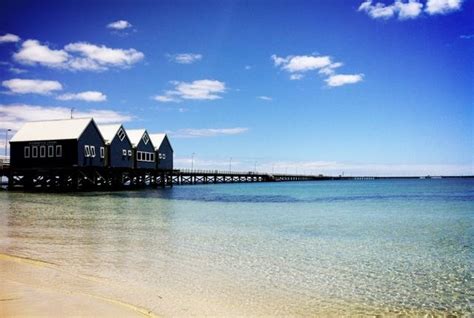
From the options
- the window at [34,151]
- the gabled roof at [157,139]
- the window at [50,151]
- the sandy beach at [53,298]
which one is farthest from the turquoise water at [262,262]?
the gabled roof at [157,139]

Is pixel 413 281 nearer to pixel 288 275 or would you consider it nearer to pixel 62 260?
pixel 288 275

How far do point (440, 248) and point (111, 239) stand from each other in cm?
1008

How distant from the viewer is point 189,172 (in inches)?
3529

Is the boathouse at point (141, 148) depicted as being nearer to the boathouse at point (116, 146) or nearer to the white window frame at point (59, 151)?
the boathouse at point (116, 146)

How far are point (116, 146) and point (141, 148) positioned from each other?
6562mm

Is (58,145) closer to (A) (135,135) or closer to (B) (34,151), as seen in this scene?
(B) (34,151)

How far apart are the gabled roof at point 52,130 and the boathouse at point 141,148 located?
10.3m

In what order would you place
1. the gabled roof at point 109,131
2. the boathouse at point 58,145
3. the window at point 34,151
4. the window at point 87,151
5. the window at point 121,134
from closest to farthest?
1. the boathouse at point 58,145
2. the window at point 87,151
3. the window at point 34,151
4. the gabled roof at point 109,131
5. the window at point 121,134

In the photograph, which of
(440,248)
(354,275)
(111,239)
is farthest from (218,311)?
(440,248)

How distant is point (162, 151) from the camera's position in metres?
63.6

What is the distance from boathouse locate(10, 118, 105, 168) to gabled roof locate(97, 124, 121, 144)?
1.52 meters

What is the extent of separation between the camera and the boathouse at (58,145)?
44719 millimetres

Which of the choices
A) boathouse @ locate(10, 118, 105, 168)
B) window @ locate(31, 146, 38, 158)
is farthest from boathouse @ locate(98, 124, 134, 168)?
window @ locate(31, 146, 38, 158)

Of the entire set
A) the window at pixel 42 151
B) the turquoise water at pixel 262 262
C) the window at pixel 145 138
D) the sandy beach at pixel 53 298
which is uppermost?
the window at pixel 145 138
